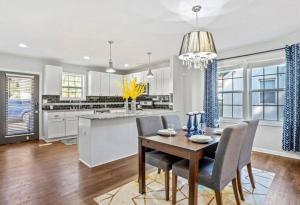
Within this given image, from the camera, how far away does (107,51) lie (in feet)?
15.4

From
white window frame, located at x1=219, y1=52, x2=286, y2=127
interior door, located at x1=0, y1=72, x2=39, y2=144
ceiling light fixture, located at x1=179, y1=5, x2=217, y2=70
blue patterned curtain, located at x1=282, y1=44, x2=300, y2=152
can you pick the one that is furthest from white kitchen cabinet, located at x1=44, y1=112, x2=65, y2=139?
blue patterned curtain, located at x1=282, y1=44, x2=300, y2=152

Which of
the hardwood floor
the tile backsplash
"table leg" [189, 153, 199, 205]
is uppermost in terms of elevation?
the tile backsplash

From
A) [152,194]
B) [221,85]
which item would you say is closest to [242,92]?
[221,85]

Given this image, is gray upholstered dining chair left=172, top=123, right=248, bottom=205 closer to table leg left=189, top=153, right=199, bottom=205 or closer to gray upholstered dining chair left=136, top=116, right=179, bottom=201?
table leg left=189, top=153, right=199, bottom=205

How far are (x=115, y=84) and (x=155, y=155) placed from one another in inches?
192

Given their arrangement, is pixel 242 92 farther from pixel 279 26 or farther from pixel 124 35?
pixel 124 35

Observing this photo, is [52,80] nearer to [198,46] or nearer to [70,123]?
[70,123]

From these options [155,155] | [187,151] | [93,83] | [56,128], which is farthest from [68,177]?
[93,83]

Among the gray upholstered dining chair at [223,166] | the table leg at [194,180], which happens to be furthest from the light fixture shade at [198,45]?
the table leg at [194,180]

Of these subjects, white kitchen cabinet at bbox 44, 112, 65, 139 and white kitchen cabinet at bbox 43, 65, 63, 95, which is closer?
white kitchen cabinet at bbox 44, 112, 65, 139

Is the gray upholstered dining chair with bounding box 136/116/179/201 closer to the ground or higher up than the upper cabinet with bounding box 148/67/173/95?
closer to the ground

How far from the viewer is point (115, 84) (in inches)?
273

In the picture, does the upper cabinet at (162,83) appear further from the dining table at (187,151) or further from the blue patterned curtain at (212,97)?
the dining table at (187,151)

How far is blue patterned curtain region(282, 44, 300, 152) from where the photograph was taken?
348cm
